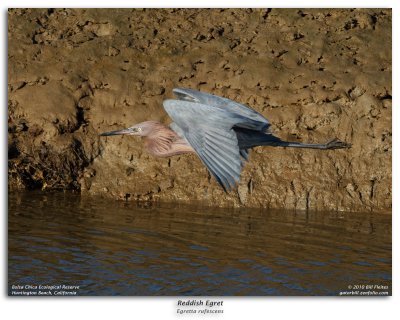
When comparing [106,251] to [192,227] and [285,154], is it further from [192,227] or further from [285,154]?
[285,154]

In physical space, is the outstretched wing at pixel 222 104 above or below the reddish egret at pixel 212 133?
above

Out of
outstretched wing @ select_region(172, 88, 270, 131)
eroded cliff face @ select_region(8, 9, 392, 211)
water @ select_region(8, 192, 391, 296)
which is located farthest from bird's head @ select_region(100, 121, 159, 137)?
eroded cliff face @ select_region(8, 9, 392, 211)

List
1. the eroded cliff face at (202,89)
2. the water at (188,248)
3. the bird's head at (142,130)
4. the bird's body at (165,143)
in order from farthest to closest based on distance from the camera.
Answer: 1. the eroded cliff face at (202,89)
2. the bird's head at (142,130)
3. the bird's body at (165,143)
4. the water at (188,248)

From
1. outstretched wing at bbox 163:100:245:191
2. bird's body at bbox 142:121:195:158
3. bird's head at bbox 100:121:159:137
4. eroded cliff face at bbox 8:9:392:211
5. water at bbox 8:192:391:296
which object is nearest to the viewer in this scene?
outstretched wing at bbox 163:100:245:191

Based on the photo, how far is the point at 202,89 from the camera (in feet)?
29.8

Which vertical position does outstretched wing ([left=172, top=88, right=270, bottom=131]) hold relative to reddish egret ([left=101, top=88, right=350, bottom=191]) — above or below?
above

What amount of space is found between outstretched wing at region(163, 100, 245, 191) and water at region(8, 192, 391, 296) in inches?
50.8

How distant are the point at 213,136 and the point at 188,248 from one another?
78.1 inches

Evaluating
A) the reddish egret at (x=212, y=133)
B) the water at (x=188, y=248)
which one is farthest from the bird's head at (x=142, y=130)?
the water at (x=188, y=248)

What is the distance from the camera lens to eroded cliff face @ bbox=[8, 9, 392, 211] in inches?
340

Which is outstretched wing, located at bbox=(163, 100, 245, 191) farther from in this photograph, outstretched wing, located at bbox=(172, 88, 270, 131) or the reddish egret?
outstretched wing, located at bbox=(172, 88, 270, 131)

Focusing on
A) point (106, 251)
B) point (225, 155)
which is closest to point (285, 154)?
point (106, 251)

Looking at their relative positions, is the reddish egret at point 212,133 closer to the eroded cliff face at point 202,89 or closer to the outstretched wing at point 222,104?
the outstretched wing at point 222,104

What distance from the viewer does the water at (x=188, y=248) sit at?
612 centimetres
